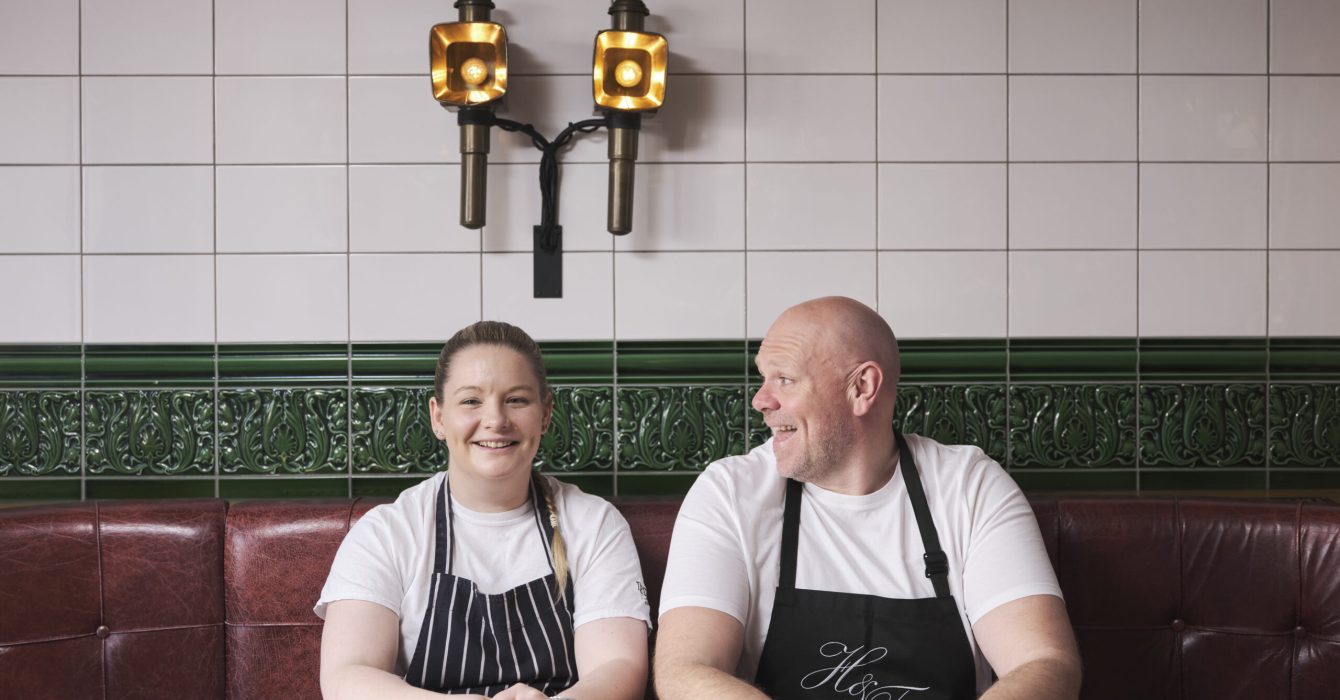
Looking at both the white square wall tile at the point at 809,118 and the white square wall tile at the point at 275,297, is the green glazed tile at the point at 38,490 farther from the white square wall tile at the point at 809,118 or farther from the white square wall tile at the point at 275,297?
the white square wall tile at the point at 809,118

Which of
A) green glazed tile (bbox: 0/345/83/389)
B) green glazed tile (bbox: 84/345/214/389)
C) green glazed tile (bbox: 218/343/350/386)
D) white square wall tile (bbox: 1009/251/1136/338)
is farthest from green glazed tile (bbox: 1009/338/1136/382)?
green glazed tile (bbox: 0/345/83/389)

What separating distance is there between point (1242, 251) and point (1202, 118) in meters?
0.40

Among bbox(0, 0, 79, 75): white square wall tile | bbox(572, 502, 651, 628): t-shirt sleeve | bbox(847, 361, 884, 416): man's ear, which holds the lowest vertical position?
bbox(572, 502, 651, 628): t-shirt sleeve

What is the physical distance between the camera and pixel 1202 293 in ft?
9.09

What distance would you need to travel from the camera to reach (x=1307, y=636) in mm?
2154

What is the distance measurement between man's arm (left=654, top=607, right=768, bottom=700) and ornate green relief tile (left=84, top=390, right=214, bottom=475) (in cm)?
158

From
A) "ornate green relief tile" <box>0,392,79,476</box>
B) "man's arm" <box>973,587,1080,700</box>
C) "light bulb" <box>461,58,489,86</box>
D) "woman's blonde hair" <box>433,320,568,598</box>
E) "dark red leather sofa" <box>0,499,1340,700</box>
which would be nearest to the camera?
"man's arm" <box>973,587,1080,700</box>

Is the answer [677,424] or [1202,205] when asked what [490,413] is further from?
[1202,205]

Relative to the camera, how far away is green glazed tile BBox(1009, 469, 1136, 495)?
9.04 feet

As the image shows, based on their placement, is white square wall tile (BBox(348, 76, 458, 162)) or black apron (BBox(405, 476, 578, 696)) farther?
white square wall tile (BBox(348, 76, 458, 162))

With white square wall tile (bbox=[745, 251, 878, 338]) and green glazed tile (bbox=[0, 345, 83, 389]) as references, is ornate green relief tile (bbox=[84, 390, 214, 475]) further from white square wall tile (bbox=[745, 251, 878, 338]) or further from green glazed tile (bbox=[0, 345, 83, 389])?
white square wall tile (bbox=[745, 251, 878, 338])

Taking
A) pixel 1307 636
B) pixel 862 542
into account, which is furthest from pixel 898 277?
pixel 1307 636

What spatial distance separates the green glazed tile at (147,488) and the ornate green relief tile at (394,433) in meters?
0.43

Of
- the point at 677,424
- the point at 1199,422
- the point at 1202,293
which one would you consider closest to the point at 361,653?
the point at 677,424
